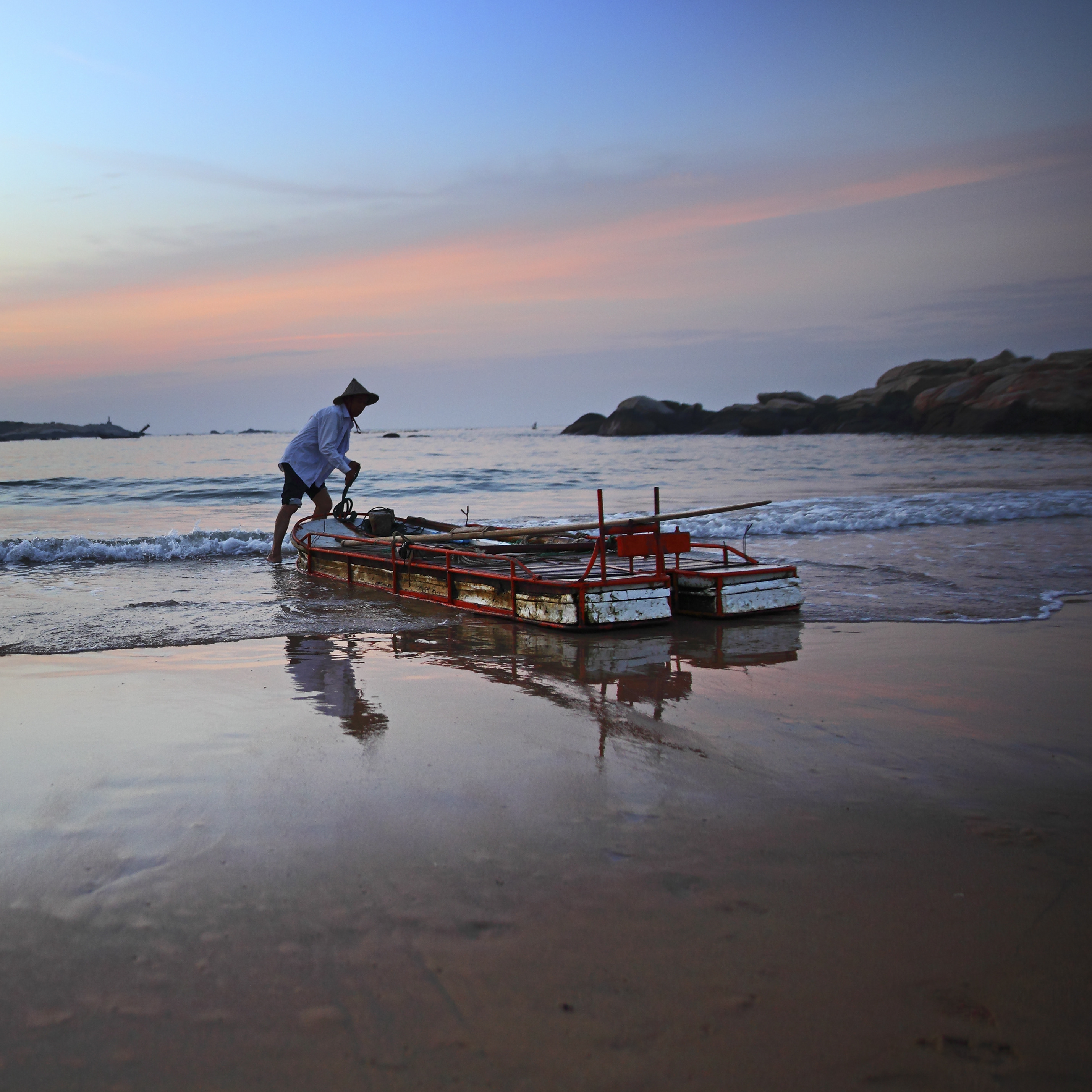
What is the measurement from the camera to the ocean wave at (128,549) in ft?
37.9

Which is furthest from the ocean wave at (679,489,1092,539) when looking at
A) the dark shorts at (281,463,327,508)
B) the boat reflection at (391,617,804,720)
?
the boat reflection at (391,617,804,720)

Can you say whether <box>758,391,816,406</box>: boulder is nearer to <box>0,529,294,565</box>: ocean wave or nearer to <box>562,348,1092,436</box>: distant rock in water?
<box>562,348,1092,436</box>: distant rock in water

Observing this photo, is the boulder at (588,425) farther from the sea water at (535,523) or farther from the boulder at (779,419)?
the sea water at (535,523)

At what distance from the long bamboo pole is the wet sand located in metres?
2.18

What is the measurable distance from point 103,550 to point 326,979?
11030 millimetres

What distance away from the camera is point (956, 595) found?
7781 mm

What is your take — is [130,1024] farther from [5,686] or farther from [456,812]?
[5,686]

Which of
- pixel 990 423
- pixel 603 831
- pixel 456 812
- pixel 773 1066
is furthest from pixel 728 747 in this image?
pixel 990 423

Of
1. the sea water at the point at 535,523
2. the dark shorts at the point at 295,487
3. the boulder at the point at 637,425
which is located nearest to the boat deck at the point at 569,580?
the sea water at the point at 535,523

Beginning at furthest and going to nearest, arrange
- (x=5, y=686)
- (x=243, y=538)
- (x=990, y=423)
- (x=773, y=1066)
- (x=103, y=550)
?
(x=990, y=423)
(x=243, y=538)
(x=103, y=550)
(x=5, y=686)
(x=773, y=1066)

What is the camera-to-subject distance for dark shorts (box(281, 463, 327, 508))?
1028 cm

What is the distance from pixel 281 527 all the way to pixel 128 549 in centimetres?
251

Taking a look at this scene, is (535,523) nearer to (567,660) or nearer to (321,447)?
(321,447)

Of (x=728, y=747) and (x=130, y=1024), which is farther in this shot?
(x=728, y=747)
